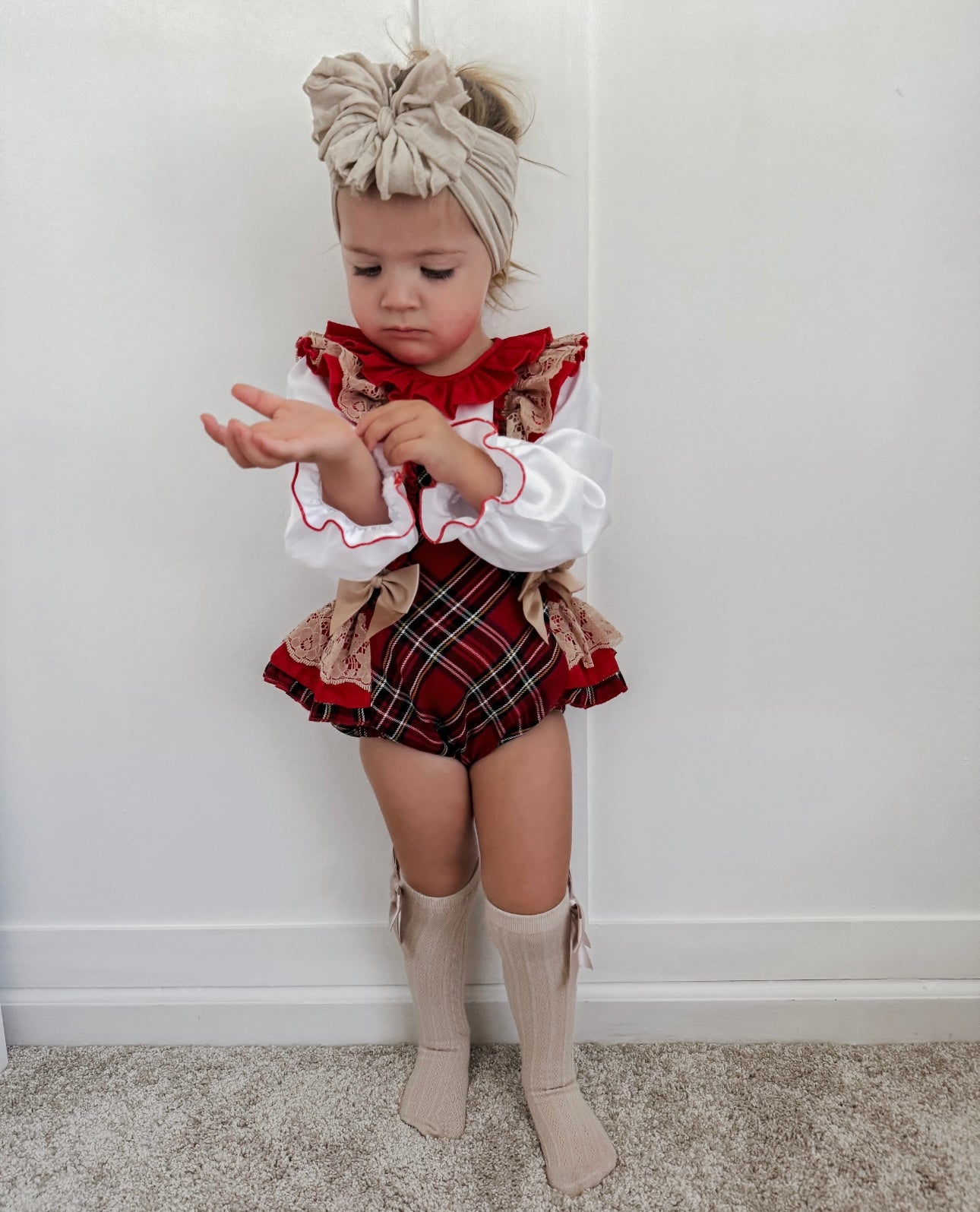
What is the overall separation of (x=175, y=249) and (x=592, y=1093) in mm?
1099

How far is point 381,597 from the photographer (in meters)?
0.89

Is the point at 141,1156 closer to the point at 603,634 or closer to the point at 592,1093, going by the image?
the point at 592,1093

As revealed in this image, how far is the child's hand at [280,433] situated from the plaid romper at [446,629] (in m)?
0.11

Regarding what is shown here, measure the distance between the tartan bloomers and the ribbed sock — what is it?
0.21 meters

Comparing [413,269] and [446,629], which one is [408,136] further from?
[446,629]

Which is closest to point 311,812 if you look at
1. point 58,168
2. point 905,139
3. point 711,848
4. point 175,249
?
point 711,848

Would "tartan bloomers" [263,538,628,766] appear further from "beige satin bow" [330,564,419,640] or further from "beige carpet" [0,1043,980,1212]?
"beige carpet" [0,1043,980,1212]

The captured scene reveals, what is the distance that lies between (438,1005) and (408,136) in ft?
2.99

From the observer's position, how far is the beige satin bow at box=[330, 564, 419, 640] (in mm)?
A: 889

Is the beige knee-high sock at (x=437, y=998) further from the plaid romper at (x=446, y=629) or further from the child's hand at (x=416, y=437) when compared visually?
the child's hand at (x=416, y=437)

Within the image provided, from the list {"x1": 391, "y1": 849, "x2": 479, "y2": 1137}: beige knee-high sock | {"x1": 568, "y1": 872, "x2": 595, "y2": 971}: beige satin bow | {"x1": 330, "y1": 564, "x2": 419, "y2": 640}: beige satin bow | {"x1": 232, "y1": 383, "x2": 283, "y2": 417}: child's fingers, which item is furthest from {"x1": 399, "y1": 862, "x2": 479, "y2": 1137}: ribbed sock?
{"x1": 232, "y1": 383, "x2": 283, "y2": 417}: child's fingers

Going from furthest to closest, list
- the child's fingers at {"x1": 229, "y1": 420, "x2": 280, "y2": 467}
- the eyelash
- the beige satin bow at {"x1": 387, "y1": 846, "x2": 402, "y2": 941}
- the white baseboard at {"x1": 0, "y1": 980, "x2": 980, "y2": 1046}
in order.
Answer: the white baseboard at {"x1": 0, "y1": 980, "x2": 980, "y2": 1046} → the beige satin bow at {"x1": 387, "y1": 846, "x2": 402, "y2": 941} → the eyelash → the child's fingers at {"x1": 229, "y1": 420, "x2": 280, "y2": 467}

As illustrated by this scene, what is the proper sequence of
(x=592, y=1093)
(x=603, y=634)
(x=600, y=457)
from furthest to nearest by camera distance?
(x=592, y=1093), (x=603, y=634), (x=600, y=457)

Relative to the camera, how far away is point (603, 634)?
988mm
